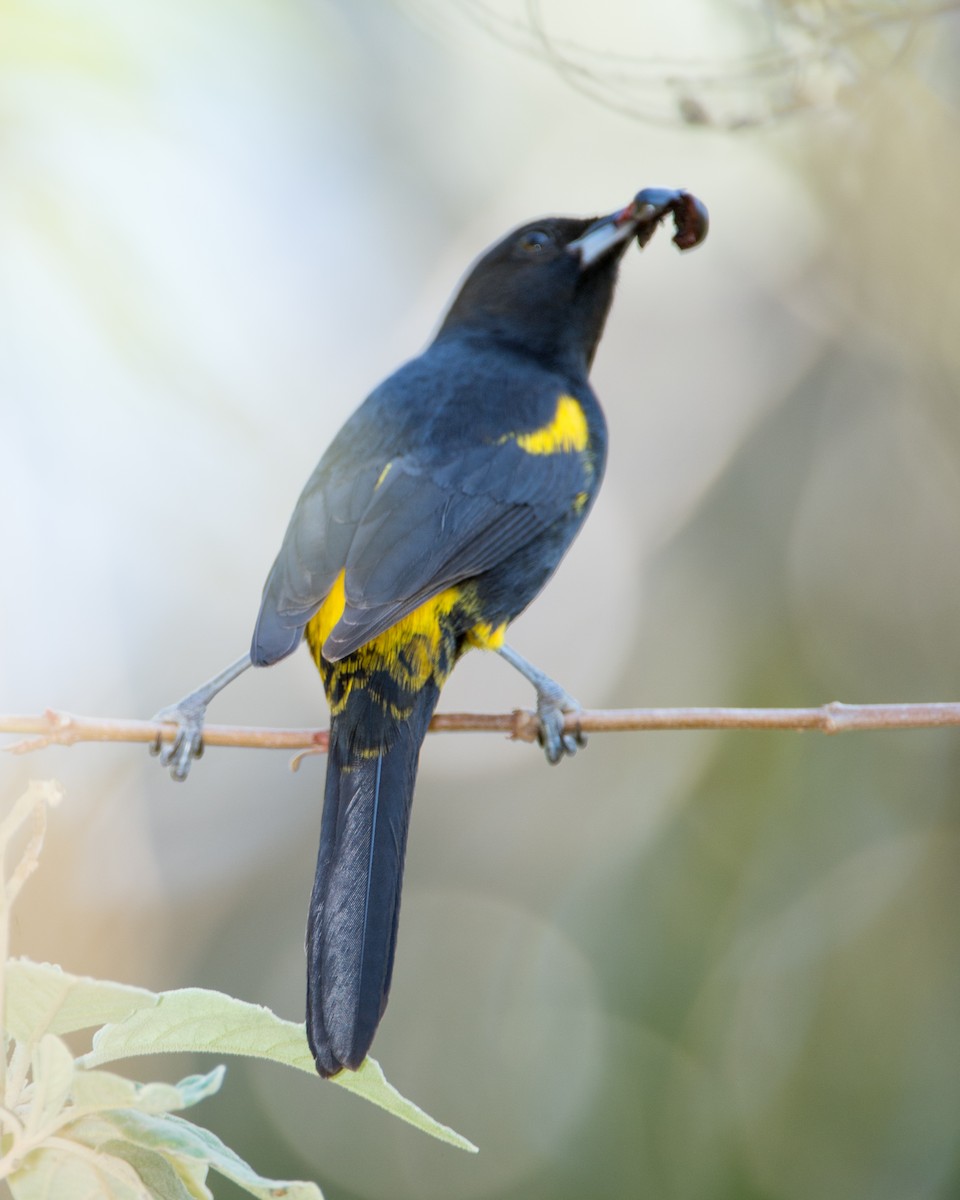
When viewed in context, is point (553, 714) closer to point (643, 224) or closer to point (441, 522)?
point (441, 522)

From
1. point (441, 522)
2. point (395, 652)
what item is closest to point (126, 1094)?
point (395, 652)

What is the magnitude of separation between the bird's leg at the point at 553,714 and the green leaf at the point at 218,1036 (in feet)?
6.90

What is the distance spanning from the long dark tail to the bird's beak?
4.87 ft

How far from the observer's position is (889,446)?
6.72 meters

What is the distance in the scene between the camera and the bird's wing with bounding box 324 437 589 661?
2.81 meters

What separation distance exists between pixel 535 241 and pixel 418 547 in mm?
1693

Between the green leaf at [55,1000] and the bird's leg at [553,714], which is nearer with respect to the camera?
the green leaf at [55,1000]

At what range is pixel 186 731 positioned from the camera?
120 inches

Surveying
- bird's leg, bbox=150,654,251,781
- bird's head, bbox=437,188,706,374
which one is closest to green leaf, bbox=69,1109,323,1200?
bird's leg, bbox=150,654,251,781

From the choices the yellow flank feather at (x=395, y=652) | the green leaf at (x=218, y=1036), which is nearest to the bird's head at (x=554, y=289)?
the yellow flank feather at (x=395, y=652)

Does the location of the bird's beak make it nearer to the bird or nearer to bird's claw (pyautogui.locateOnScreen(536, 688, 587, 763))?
the bird

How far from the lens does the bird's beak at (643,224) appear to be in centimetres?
360

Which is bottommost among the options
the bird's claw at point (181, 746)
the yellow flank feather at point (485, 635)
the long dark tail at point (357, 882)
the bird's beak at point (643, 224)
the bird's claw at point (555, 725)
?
the long dark tail at point (357, 882)

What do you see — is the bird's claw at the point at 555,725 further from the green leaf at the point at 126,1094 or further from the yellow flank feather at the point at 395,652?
the green leaf at the point at 126,1094
